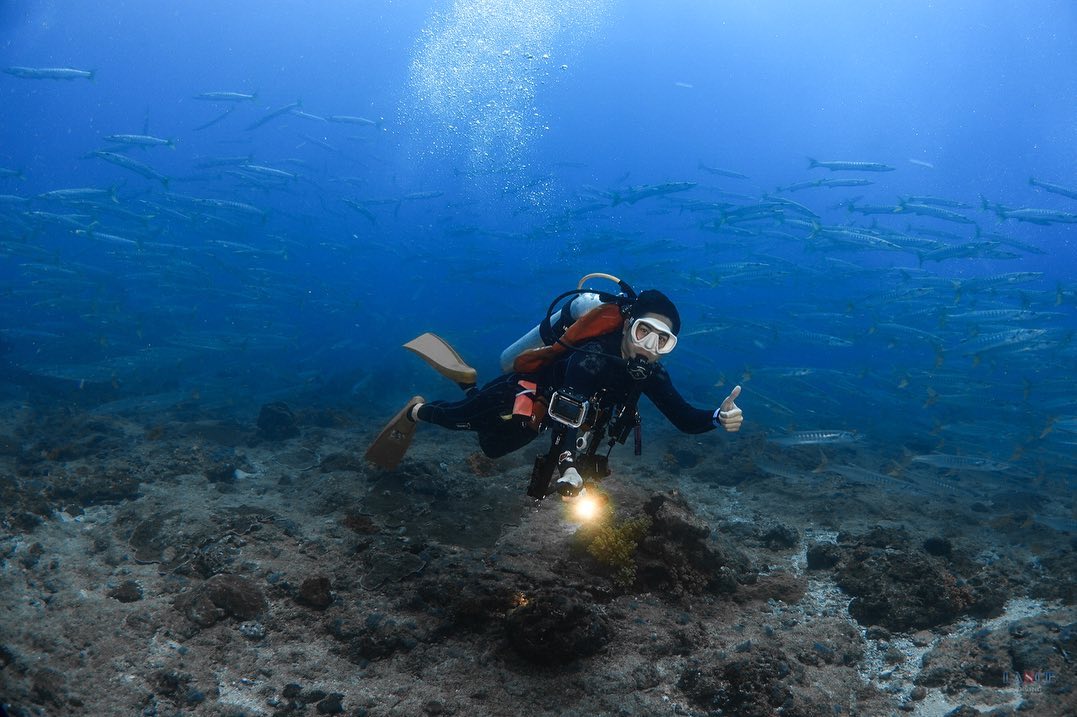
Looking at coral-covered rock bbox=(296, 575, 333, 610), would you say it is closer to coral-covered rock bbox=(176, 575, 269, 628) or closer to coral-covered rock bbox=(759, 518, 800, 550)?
coral-covered rock bbox=(176, 575, 269, 628)

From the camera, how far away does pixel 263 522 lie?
18.0 ft

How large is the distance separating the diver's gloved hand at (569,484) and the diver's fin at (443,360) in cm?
223

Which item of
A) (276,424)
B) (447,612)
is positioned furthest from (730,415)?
(276,424)

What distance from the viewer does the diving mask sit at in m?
3.85

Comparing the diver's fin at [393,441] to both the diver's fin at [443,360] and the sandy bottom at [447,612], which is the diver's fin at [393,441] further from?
the sandy bottom at [447,612]

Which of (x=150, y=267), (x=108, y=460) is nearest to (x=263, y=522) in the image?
(x=108, y=460)

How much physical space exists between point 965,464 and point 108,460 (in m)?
13.3

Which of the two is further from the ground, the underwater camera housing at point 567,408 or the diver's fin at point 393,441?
the underwater camera housing at point 567,408

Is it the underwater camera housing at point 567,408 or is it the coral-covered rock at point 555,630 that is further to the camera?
the coral-covered rock at point 555,630

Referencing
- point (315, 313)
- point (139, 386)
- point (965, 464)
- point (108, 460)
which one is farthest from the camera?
point (315, 313)

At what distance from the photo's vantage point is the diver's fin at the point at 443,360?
549 centimetres

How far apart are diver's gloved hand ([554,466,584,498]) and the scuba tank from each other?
1.29 m

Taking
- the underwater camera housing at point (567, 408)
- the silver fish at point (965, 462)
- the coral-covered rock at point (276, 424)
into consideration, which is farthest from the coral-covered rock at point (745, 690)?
the coral-covered rock at point (276, 424)

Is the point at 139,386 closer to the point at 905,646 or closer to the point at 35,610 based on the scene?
the point at 35,610
